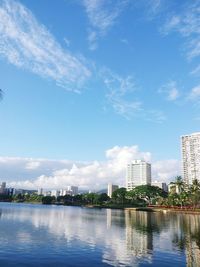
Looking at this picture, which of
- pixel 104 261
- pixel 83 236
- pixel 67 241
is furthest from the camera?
pixel 83 236

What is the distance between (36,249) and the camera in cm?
4012

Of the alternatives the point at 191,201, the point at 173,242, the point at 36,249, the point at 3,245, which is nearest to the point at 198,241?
the point at 173,242

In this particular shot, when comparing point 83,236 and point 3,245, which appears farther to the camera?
point 83,236

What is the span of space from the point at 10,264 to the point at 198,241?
106 feet

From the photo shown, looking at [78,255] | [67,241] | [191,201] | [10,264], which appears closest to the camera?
[10,264]

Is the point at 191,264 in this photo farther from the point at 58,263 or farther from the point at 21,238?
the point at 21,238

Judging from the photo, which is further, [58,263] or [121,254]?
[121,254]

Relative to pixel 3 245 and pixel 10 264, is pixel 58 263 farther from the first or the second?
pixel 3 245

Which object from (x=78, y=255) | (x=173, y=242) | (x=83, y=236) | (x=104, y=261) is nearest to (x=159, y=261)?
(x=104, y=261)

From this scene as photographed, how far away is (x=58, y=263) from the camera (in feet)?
109

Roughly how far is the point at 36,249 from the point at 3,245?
17.8ft

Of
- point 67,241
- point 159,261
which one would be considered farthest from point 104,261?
point 67,241

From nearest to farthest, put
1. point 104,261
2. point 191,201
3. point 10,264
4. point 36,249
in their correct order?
1. point 10,264
2. point 104,261
3. point 36,249
4. point 191,201

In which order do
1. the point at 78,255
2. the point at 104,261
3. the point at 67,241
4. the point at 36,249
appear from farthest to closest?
the point at 67,241, the point at 36,249, the point at 78,255, the point at 104,261
